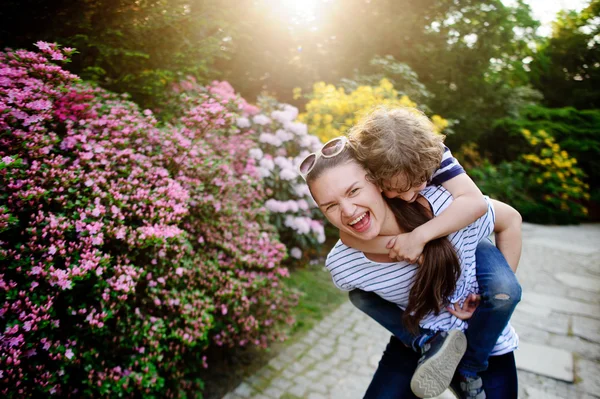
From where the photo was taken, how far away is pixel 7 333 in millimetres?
1421

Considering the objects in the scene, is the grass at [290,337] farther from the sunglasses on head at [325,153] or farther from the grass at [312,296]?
the sunglasses on head at [325,153]

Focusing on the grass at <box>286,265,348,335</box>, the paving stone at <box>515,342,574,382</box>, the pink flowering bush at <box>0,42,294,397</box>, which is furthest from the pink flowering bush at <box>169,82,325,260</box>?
the paving stone at <box>515,342,574,382</box>

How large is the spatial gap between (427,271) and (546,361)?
250 centimetres

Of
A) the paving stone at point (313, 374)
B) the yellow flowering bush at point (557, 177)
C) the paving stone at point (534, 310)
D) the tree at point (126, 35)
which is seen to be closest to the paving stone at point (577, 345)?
the paving stone at point (534, 310)

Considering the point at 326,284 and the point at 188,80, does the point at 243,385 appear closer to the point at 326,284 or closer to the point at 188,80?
the point at 326,284

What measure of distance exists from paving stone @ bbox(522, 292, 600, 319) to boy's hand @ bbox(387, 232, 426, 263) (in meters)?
3.72

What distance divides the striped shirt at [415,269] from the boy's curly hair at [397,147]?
147 mm

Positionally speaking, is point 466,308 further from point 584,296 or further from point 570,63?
point 570,63

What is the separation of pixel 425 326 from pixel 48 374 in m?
1.58

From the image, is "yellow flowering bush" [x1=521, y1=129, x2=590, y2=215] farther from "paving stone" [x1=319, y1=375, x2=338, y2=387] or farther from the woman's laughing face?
the woman's laughing face

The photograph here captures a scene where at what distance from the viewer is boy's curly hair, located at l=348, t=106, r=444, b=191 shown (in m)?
1.28

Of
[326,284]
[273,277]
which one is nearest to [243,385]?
[273,277]

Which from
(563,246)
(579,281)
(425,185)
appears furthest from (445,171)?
(563,246)

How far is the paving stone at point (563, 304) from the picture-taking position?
3.94 m
